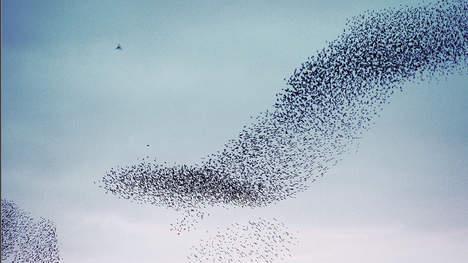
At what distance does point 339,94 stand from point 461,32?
642 centimetres

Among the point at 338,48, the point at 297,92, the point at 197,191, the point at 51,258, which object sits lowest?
the point at 51,258

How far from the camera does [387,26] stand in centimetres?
2214

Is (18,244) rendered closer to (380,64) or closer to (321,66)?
(321,66)

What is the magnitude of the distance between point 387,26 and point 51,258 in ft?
79.3

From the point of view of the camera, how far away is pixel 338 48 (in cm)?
2186

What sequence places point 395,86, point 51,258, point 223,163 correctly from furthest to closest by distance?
point 51,258 < point 223,163 < point 395,86

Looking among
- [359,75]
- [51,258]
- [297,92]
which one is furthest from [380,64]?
[51,258]

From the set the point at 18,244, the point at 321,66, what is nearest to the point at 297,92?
the point at 321,66

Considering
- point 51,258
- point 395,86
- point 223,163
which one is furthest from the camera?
point 51,258

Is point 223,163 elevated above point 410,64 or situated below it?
below

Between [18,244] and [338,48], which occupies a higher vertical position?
[338,48]

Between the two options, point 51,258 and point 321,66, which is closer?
point 321,66

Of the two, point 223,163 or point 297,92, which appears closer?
point 297,92

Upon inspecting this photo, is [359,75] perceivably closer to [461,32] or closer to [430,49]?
[430,49]
